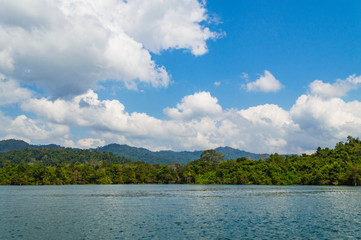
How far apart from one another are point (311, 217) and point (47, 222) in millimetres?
39279

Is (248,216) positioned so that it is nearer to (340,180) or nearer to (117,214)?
(117,214)

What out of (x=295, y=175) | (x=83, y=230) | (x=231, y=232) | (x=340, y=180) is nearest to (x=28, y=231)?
(x=83, y=230)

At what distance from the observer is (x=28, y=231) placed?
35.8 meters

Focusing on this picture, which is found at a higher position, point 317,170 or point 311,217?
point 317,170

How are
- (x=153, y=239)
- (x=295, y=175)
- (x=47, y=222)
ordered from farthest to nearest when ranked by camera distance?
(x=295, y=175) < (x=47, y=222) < (x=153, y=239)

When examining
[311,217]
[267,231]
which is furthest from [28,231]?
[311,217]

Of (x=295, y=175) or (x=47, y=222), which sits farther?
(x=295, y=175)

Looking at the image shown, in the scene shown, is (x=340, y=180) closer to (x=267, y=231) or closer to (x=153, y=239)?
(x=267, y=231)

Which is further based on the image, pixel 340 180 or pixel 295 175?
pixel 295 175

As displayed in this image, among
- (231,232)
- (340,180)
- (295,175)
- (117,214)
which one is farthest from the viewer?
(295,175)

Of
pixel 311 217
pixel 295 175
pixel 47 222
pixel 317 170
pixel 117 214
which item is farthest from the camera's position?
pixel 295 175

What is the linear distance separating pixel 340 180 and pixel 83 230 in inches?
6450

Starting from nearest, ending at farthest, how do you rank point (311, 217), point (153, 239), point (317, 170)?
1. point (153, 239)
2. point (311, 217)
3. point (317, 170)

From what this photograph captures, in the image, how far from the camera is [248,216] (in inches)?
1897
